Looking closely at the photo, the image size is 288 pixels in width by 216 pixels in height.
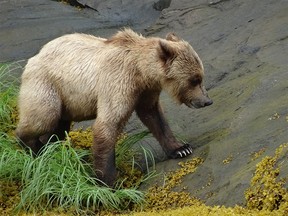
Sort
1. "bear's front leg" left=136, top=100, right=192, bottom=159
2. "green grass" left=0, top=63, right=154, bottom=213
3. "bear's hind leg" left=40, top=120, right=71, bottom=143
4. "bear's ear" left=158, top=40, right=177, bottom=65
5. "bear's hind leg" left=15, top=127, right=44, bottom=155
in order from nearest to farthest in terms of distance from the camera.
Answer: "green grass" left=0, top=63, right=154, bottom=213, "bear's ear" left=158, top=40, right=177, bottom=65, "bear's front leg" left=136, top=100, right=192, bottom=159, "bear's hind leg" left=15, top=127, right=44, bottom=155, "bear's hind leg" left=40, top=120, right=71, bottom=143

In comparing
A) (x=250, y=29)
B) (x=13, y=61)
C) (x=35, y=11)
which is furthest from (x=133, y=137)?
(x=35, y=11)

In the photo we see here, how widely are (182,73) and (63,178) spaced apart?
1.73 metres

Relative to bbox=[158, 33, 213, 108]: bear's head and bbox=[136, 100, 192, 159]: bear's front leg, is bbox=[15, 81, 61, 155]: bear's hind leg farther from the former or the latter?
bbox=[158, 33, 213, 108]: bear's head

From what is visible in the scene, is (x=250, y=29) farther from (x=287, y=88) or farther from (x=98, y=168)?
(x=98, y=168)

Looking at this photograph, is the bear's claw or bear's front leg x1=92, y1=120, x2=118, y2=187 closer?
bear's front leg x1=92, y1=120, x2=118, y2=187

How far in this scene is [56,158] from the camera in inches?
320

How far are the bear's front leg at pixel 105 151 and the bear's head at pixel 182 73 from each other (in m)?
0.81

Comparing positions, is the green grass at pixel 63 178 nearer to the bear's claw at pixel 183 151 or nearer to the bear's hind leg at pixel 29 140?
the bear's hind leg at pixel 29 140

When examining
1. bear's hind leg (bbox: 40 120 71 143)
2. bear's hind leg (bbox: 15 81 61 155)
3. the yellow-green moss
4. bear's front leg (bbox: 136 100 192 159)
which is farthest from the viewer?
Result: bear's hind leg (bbox: 40 120 71 143)

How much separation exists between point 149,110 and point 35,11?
4927 millimetres

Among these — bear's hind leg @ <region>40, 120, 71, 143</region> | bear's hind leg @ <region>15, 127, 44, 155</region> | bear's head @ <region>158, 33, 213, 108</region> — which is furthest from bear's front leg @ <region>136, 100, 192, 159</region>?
bear's hind leg @ <region>15, 127, 44, 155</region>

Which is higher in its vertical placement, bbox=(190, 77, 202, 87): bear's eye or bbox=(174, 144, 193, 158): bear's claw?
bbox=(190, 77, 202, 87): bear's eye

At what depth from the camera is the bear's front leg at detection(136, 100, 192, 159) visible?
8367 mm

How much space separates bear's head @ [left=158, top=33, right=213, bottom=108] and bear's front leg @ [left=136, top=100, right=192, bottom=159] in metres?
0.40
